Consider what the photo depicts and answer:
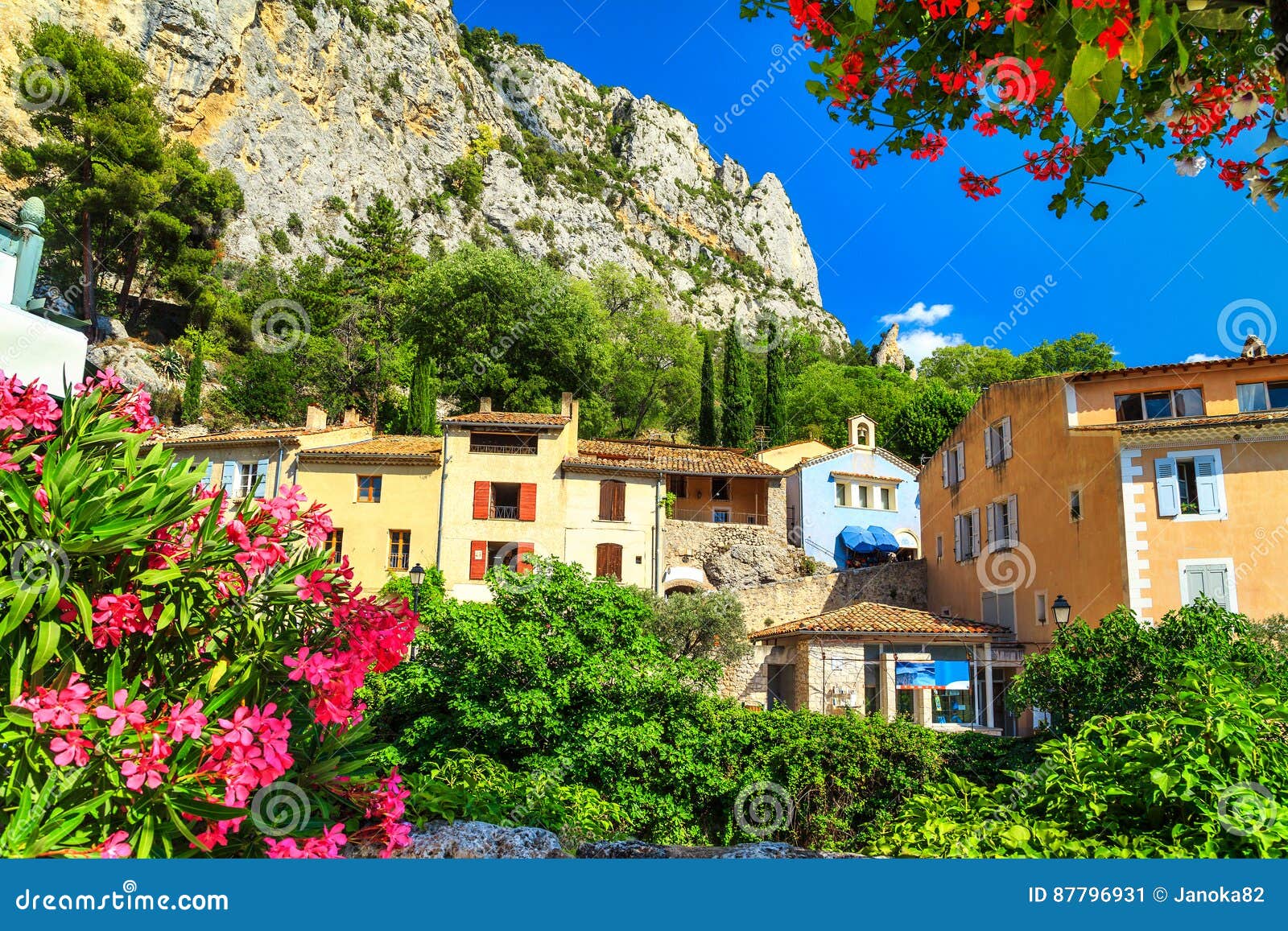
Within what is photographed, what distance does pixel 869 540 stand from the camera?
37.3 meters

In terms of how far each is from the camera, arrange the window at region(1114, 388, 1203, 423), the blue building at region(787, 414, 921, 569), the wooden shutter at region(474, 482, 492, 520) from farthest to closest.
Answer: the blue building at region(787, 414, 921, 569) → the wooden shutter at region(474, 482, 492, 520) → the window at region(1114, 388, 1203, 423)

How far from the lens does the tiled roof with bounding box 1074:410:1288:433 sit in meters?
19.0

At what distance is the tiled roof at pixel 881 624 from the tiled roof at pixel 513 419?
10662mm

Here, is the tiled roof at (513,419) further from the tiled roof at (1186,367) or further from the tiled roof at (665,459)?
the tiled roof at (1186,367)

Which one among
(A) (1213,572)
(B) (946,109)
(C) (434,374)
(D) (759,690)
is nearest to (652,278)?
(C) (434,374)

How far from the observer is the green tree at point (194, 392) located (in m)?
40.5

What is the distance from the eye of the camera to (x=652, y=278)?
314 ft

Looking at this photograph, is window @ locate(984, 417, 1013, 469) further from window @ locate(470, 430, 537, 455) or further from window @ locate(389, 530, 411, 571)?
window @ locate(389, 530, 411, 571)

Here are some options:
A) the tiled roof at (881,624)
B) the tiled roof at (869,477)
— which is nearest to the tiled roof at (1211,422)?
the tiled roof at (881,624)

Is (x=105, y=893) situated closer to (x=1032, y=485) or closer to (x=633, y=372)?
(x=1032, y=485)

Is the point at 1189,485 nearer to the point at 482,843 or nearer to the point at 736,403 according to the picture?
the point at 482,843

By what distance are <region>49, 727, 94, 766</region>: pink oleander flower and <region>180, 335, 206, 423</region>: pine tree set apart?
4347 centimetres

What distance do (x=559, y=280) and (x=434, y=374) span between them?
34.0ft

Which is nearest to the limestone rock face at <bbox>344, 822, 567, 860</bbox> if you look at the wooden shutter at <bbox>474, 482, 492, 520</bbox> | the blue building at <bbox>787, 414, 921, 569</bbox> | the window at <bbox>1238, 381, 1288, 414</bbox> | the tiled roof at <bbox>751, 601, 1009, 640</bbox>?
the tiled roof at <bbox>751, 601, 1009, 640</bbox>
